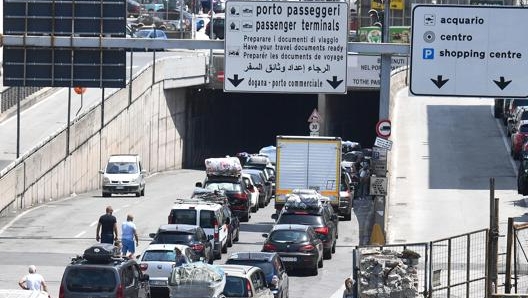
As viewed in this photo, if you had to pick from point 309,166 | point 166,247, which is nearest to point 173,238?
point 166,247

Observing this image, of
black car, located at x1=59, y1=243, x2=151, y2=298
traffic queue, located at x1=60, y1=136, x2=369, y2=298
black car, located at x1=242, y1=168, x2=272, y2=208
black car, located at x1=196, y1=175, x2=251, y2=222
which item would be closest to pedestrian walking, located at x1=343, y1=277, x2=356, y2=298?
traffic queue, located at x1=60, y1=136, x2=369, y2=298

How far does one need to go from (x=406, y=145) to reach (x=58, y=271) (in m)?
29.0

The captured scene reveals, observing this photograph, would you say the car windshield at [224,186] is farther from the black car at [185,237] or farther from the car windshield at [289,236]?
the black car at [185,237]

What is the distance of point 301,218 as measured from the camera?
38844mm

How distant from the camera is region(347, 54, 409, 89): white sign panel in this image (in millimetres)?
67562

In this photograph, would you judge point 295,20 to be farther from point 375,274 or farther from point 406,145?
point 406,145

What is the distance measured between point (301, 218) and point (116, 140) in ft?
86.0

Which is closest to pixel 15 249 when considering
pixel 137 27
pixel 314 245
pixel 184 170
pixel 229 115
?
pixel 314 245

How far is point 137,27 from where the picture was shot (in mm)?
94000

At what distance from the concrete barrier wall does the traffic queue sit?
6.25m

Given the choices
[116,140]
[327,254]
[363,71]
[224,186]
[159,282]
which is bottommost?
[327,254]

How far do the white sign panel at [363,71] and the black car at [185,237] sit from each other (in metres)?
34.1

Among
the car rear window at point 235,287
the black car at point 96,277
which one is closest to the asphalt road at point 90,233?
the black car at point 96,277

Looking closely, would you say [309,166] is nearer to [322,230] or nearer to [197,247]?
[322,230]
